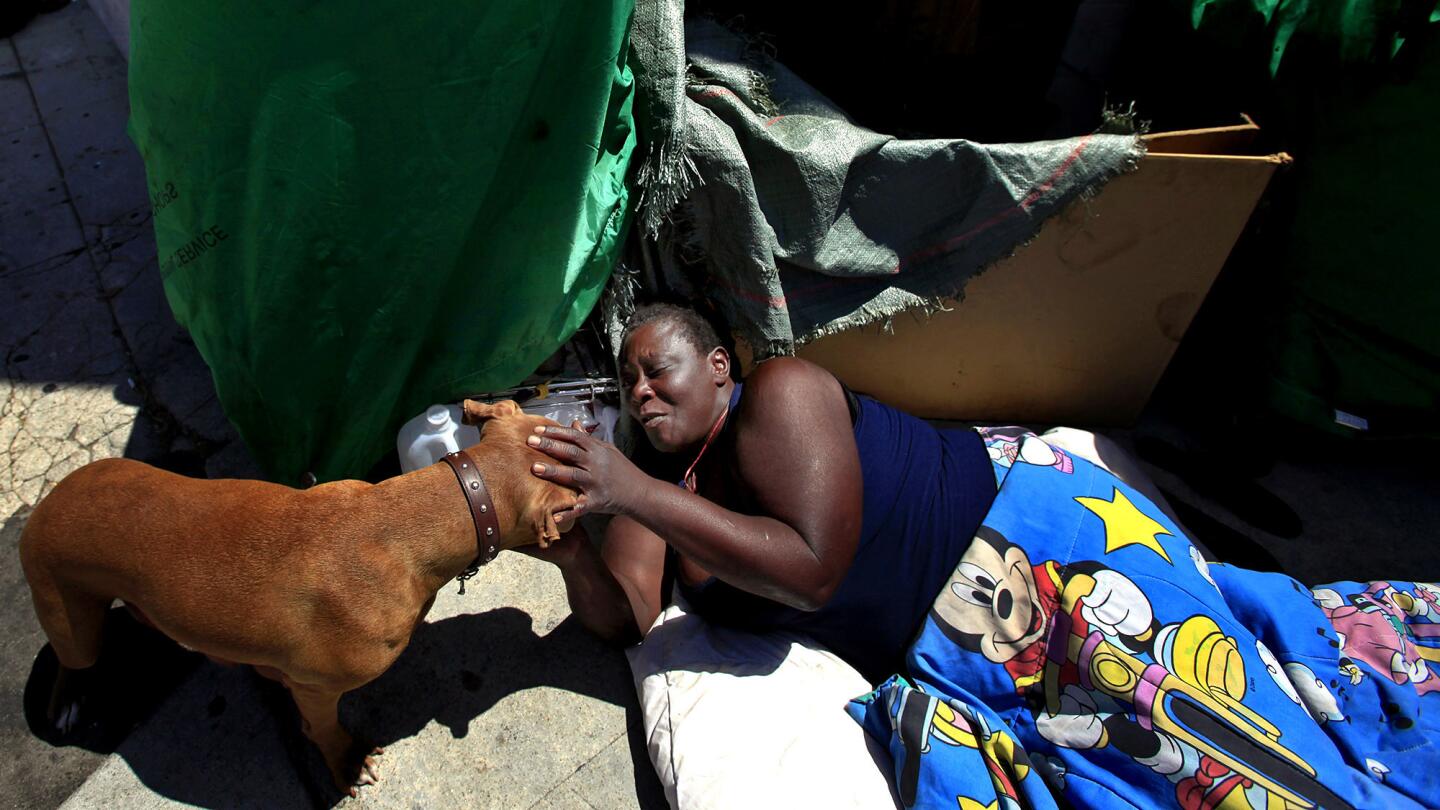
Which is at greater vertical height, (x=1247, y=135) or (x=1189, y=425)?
(x=1247, y=135)

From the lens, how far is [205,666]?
237 cm

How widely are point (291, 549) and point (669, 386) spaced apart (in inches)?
38.1

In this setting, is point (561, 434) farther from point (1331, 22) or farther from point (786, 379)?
point (1331, 22)

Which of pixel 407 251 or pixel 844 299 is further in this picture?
pixel 844 299

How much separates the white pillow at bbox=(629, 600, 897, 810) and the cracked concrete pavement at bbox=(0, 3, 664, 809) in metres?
0.19

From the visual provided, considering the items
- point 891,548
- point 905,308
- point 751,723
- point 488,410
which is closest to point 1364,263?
point 905,308

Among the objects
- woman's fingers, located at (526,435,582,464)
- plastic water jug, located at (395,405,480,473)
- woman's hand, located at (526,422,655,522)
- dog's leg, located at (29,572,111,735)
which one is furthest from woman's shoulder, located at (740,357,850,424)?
dog's leg, located at (29,572,111,735)

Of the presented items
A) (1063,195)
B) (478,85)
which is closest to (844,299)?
(1063,195)

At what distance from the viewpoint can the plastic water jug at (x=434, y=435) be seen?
2406 millimetres

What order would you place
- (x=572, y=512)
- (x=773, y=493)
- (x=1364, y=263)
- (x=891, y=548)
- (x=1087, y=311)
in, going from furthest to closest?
(x=1087, y=311) → (x=1364, y=263) → (x=891, y=548) → (x=773, y=493) → (x=572, y=512)

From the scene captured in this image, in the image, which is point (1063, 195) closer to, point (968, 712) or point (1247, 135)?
point (1247, 135)

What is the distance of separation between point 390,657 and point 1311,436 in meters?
3.21

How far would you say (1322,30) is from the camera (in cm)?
265

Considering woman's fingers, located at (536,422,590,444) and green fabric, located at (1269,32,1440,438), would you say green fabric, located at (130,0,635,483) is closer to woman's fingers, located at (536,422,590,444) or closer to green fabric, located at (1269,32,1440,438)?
woman's fingers, located at (536,422,590,444)
